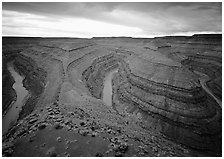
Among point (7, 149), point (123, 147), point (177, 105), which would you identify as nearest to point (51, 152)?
point (7, 149)

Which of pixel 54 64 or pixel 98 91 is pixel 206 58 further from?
pixel 54 64

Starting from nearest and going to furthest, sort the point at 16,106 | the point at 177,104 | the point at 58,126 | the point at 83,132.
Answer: the point at 83,132 < the point at 58,126 < the point at 177,104 < the point at 16,106

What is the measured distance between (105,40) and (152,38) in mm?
29571

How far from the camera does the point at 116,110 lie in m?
34.6

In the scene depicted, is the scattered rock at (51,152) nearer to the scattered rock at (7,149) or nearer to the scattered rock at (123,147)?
the scattered rock at (7,149)

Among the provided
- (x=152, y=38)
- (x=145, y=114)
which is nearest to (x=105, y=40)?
(x=152, y=38)

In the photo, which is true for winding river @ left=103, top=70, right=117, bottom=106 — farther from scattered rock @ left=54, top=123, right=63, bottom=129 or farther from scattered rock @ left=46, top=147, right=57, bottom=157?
scattered rock @ left=46, top=147, right=57, bottom=157

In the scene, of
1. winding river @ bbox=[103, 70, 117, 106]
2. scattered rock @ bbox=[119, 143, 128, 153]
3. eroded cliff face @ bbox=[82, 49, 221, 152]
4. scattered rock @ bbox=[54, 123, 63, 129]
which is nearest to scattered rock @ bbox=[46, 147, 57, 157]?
scattered rock @ bbox=[54, 123, 63, 129]

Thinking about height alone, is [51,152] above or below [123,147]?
above

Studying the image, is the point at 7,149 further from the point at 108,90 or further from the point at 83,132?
the point at 108,90

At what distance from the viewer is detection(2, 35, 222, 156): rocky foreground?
14.3m

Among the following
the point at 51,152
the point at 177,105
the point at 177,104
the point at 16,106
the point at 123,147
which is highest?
the point at 51,152

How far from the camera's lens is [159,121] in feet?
97.9

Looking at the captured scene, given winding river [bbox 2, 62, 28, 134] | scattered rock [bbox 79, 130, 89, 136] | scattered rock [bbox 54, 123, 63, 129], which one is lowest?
winding river [bbox 2, 62, 28, 134]
